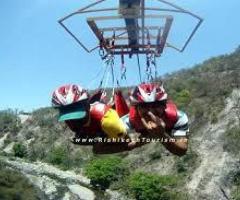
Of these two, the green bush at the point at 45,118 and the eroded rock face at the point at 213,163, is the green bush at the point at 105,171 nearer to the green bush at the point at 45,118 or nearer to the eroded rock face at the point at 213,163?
the eroded rock face at the point at 213,163

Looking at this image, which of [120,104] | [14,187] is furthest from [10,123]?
[120,104]

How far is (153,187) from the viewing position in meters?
44.5

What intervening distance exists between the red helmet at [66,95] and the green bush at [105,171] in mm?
38056

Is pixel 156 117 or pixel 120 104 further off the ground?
pixel 120 104

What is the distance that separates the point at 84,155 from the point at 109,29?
4564 centimetres

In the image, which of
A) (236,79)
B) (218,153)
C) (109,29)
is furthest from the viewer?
(236,79)

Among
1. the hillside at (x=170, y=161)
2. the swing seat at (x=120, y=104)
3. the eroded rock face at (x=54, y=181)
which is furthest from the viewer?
the eroded rock face at (x=54, y=181)

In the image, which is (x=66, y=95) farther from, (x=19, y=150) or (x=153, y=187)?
(x=19, y=150)

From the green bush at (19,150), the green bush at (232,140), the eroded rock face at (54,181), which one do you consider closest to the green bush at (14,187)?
the eroded rock face at (54,181)

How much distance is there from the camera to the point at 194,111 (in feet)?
175

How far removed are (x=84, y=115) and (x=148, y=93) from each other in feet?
3.87

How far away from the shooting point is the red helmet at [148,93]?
416 inches

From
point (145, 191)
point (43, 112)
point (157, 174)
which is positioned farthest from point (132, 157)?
point (43, 112)

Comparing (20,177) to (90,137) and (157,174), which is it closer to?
(157,174)
